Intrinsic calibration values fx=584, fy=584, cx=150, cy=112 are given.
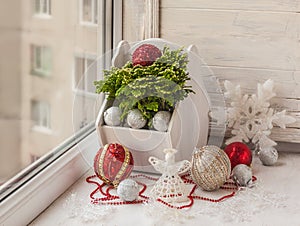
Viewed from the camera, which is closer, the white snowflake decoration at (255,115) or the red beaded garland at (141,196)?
the red beaded garland at (141,196)

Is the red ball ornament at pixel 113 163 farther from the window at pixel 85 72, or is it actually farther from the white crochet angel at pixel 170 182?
the window at pixel 85 72

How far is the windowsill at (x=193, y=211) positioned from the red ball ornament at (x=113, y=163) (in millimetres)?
66

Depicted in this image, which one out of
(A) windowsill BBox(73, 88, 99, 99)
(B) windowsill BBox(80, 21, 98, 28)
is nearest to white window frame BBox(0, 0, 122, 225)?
(A) windowsill BBox(73, 88, 99, 99)

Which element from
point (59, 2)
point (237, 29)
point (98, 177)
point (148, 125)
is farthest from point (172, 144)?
point (59, 2)

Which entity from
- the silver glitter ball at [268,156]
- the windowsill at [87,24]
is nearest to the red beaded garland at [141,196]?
the silver glitter ball at [268,156]

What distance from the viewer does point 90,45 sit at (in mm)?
1877

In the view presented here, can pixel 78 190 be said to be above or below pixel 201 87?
below

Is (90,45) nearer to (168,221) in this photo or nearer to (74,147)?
(74,147)

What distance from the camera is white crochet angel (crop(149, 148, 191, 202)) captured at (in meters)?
1.38

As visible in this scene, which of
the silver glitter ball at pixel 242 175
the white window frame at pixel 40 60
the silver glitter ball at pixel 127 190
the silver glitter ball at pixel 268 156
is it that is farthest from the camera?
the white window frame at pixel 40 60

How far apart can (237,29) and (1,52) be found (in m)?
0.71

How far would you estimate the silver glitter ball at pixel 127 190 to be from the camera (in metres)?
1.36

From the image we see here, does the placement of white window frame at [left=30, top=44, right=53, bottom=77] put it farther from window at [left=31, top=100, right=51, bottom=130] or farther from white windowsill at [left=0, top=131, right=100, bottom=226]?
white windowsill at [left=0, top=131, right=100, bottom=226]

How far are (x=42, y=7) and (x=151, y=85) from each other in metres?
0.63
